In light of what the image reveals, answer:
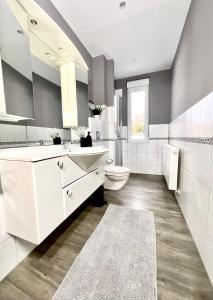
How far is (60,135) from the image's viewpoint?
5.65 ft

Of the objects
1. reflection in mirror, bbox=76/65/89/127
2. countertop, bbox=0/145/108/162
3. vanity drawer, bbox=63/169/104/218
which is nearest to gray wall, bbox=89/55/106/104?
reflection in mirror, bbox=76/65/89/127

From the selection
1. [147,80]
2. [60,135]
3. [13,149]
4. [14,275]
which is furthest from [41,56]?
[147,80]

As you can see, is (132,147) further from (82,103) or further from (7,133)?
(7,133)

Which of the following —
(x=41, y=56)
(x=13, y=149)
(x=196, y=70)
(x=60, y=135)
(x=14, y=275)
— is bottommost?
(x=14, y=275)

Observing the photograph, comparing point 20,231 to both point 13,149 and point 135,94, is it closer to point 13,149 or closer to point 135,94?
point 13,149

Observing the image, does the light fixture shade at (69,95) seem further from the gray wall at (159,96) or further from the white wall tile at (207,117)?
the gray wall at (159,96)

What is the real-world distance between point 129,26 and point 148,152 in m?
2.36

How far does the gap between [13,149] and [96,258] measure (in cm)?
110

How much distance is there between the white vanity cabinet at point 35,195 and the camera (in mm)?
804

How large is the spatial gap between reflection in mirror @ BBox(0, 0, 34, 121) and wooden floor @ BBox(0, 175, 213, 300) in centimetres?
118

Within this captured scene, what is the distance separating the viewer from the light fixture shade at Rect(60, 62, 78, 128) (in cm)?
175

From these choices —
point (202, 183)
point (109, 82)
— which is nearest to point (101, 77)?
point (109, 82)

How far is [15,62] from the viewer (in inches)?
44.8

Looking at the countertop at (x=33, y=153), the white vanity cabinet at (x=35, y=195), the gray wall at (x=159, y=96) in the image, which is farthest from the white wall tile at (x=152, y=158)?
the white vanity cabinet at (x=35, y=195)
